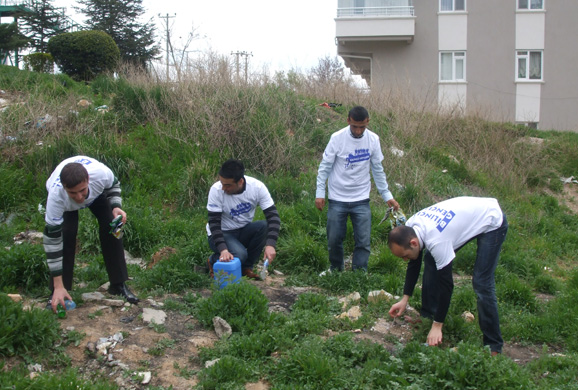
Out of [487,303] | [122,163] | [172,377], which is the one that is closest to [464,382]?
[487,303]

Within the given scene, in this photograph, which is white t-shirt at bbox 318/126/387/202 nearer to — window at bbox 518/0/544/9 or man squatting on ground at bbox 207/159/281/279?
man squatting on ground at bbox 207/159/281/279

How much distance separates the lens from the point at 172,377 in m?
3.84

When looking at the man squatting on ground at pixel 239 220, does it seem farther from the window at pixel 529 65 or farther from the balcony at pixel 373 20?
the window at pixel 529 65

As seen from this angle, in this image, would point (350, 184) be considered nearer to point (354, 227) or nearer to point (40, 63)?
point (354, 227)

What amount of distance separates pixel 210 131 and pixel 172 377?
625cm

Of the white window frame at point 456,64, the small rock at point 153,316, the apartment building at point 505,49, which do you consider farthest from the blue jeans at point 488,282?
the white window frame at point 456,64

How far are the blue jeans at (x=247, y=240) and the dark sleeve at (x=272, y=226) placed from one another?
291mm

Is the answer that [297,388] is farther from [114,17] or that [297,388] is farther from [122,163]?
[114,17]

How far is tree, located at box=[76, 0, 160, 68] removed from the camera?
28797mm

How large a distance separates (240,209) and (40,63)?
1152cm

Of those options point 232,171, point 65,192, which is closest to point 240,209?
point 232,171

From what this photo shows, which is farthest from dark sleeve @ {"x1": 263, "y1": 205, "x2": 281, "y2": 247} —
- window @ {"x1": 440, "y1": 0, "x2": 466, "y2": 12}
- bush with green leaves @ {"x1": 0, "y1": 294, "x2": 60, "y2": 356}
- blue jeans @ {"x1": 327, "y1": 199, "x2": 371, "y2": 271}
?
window @ {"x1": 440, "y1": 0, "x2": 466, "y2": 12}

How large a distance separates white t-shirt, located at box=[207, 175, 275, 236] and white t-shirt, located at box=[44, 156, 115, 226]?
1.12 meters

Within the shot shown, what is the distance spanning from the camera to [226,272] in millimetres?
5086
